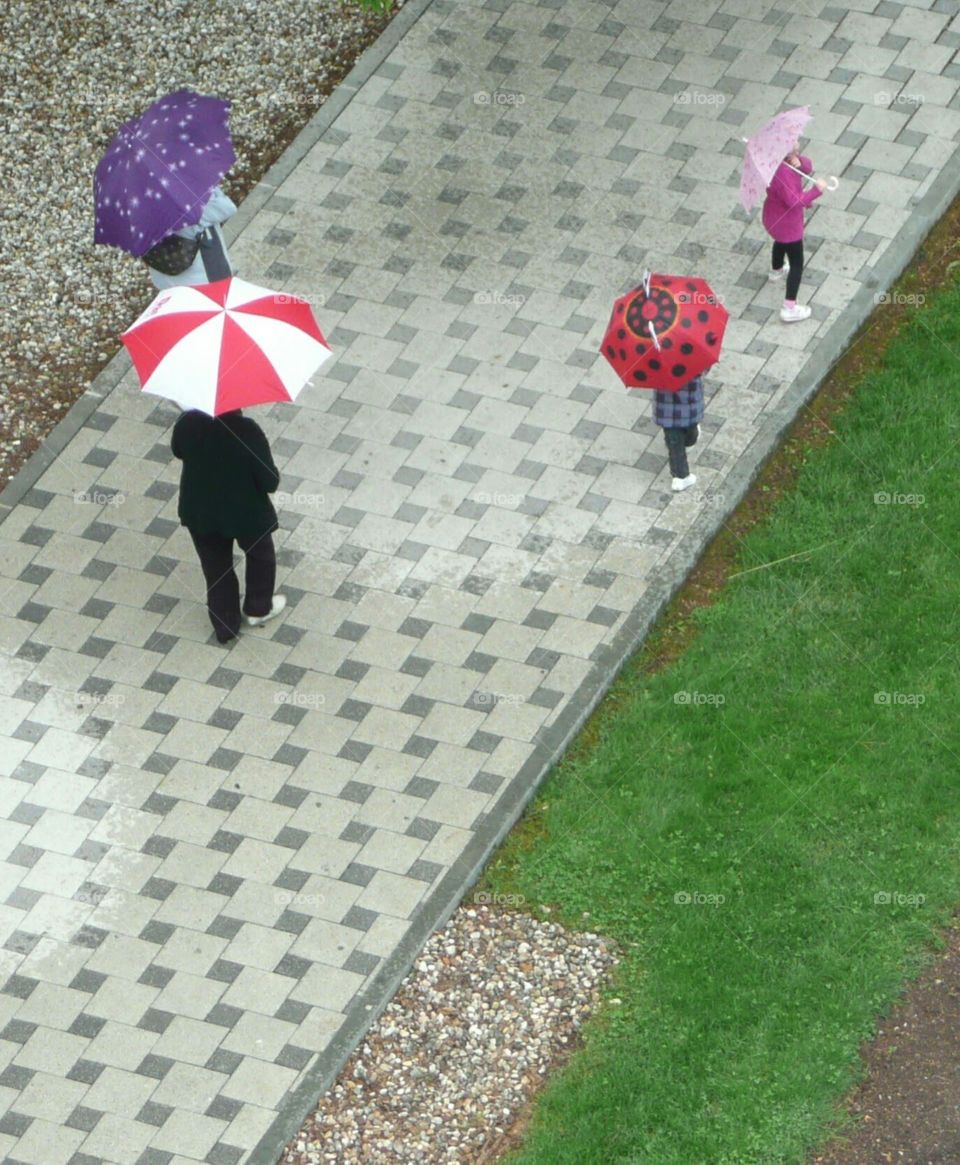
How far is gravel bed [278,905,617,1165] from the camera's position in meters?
10.3

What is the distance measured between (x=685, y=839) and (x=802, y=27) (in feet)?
23.8

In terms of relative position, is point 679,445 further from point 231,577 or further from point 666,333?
point 231,577

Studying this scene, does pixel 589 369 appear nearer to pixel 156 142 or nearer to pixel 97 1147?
pixel 156 142

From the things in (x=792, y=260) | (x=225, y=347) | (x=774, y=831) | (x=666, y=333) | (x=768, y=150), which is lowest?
(x=774, y=831)

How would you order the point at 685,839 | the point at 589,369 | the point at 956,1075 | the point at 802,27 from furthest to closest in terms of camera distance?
1. the point at 802,27
2. the point at 589,369
3. the point at 685,839
4. the point at 956,1075

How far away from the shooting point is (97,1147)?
33.7ft

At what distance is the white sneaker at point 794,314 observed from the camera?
13.8 meters

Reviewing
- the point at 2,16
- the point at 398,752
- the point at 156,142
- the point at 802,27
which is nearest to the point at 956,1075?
the point at 398,752

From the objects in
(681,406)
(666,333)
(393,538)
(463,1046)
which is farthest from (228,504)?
(463,1046)

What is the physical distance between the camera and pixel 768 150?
1291 centimetres

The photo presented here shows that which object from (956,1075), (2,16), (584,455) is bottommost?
(956,1075)

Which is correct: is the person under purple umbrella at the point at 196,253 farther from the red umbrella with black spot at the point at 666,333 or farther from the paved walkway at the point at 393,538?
the red umbrella with black spot at the point at 666,333

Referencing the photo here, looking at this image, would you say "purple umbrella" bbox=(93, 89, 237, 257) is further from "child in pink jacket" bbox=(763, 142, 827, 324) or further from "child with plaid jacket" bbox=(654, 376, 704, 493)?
"child in pink jacket" bbox=(763, 142, 827, 324)

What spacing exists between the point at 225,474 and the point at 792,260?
4.13 metres
